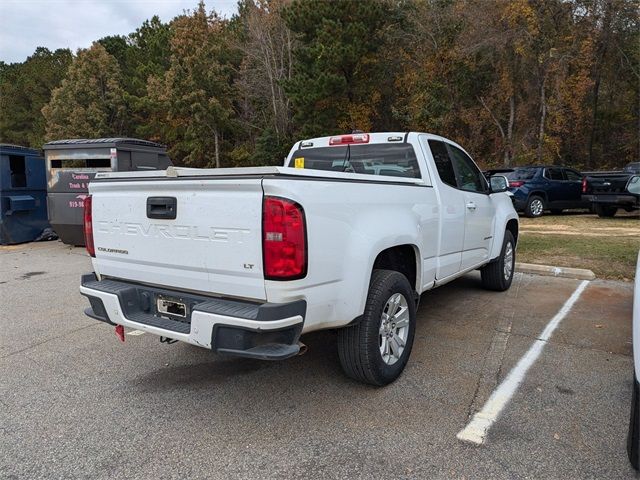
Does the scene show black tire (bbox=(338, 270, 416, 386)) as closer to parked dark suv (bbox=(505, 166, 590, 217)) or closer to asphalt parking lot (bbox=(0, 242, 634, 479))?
asphalt parking lot (bbox=(0, 242, 634, 479))

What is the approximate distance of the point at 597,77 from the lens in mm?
26906

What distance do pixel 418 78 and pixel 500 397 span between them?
26818 mm

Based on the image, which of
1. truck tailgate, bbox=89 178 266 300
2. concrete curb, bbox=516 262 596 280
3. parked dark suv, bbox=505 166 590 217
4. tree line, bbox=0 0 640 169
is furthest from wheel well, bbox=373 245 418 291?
tree line, bbox=0 0 640 169

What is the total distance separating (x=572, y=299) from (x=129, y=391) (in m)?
5.19

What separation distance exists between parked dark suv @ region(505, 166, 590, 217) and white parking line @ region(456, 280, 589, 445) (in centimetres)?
1084

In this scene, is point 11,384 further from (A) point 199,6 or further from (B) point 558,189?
(A) point 199,6

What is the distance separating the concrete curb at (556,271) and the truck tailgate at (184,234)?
6.07m

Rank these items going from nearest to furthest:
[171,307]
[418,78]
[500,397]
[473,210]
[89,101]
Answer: [171,307], [500,397], [473,210], [418,78], [89,101]

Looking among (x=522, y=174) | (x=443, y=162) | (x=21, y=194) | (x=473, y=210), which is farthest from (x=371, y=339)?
(x=522, y=174)

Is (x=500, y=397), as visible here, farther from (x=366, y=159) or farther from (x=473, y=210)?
(x=366, y=159)

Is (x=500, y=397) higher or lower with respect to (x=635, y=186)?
lower

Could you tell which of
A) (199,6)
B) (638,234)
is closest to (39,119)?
(199,6)

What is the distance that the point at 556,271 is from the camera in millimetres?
7254

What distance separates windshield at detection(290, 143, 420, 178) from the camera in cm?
437
